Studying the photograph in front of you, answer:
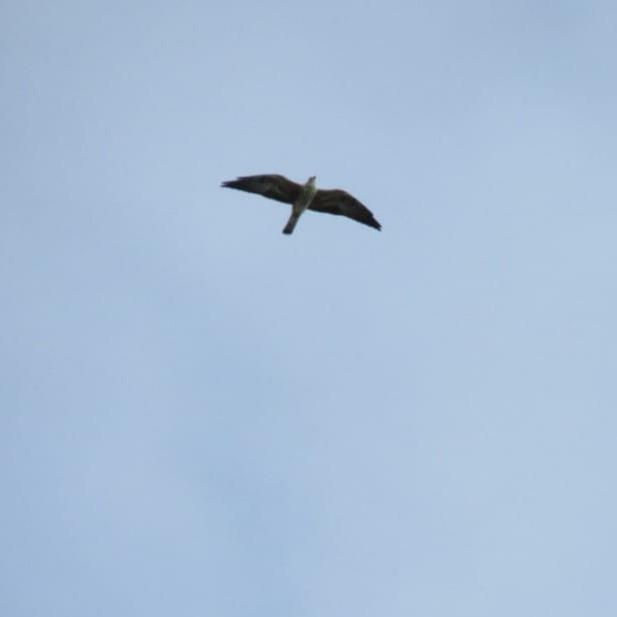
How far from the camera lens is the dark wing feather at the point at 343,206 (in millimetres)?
54438

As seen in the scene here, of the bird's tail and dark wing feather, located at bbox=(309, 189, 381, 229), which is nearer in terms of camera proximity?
the bird's tail

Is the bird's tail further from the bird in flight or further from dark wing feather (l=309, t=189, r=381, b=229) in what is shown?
dark wing feather (l=309, t=189, r=381, b=229)

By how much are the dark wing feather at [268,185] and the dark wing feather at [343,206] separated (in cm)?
94

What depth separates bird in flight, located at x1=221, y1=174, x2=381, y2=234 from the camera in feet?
176

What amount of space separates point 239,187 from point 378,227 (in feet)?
16.0

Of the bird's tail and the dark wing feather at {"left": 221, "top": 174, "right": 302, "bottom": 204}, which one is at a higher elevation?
the dark wing feather at {"left": 221, "top": 174, "right": 302, "bottom": 204}

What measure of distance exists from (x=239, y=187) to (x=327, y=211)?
309 cm

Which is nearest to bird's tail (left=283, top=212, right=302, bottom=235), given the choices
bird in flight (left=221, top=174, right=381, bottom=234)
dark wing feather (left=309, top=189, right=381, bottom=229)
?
Answer: bird in flight (left=221, top=174, right=381, bottom=234)

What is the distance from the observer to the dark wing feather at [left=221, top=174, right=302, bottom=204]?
53750 mm

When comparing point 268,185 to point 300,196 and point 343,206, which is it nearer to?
point 300,196

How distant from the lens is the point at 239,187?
54.1 meters

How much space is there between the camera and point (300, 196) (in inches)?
2127

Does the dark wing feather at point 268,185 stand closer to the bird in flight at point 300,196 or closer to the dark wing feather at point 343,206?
the bird in flight at point 300,196

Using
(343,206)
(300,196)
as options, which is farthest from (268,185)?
(343,206)
